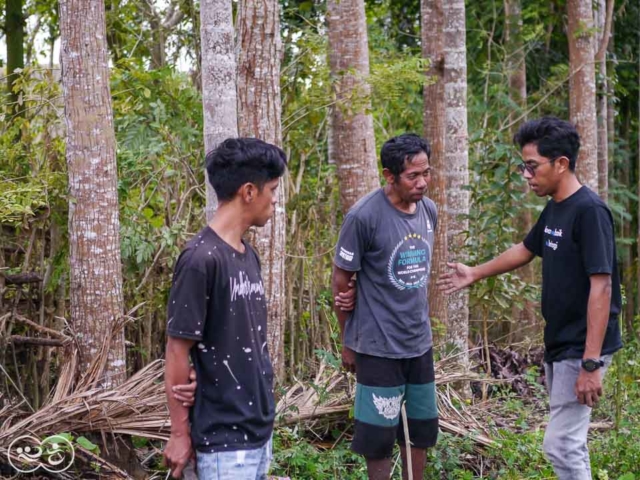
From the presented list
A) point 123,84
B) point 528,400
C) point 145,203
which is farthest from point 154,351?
point 528,400

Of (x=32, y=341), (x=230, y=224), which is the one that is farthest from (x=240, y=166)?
(x=32, y=341)

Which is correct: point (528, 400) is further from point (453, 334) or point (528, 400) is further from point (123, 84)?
point (123, 84)

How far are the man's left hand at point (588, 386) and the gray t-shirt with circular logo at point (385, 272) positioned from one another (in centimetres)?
88

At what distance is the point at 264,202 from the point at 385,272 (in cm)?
139

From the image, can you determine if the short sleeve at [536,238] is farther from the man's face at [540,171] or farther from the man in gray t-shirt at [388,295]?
the man in gray t-shirt at [388,295]

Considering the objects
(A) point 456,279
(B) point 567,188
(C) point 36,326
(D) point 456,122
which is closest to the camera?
(B) point 567,188

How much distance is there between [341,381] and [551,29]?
348 inches

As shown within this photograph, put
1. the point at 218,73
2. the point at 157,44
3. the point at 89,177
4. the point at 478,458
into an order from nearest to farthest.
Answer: the point at 89,177, the point at 218,73, the point at 478,458, the point at 157,44

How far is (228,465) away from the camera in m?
3.04

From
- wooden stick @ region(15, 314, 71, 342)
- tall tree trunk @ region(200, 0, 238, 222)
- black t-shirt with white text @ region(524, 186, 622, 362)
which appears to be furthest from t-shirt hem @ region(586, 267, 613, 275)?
wooden stick @ region(15, 314, 71, 342)

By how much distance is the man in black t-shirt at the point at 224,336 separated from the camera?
9.87 ft

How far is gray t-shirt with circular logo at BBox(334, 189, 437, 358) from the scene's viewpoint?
174 inches

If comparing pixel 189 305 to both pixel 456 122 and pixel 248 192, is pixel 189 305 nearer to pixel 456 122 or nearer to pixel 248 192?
pixel 248 192

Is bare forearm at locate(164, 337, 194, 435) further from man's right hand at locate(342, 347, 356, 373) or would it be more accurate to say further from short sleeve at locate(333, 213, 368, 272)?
man's right hand at locate(342, 347, 356, 373)
